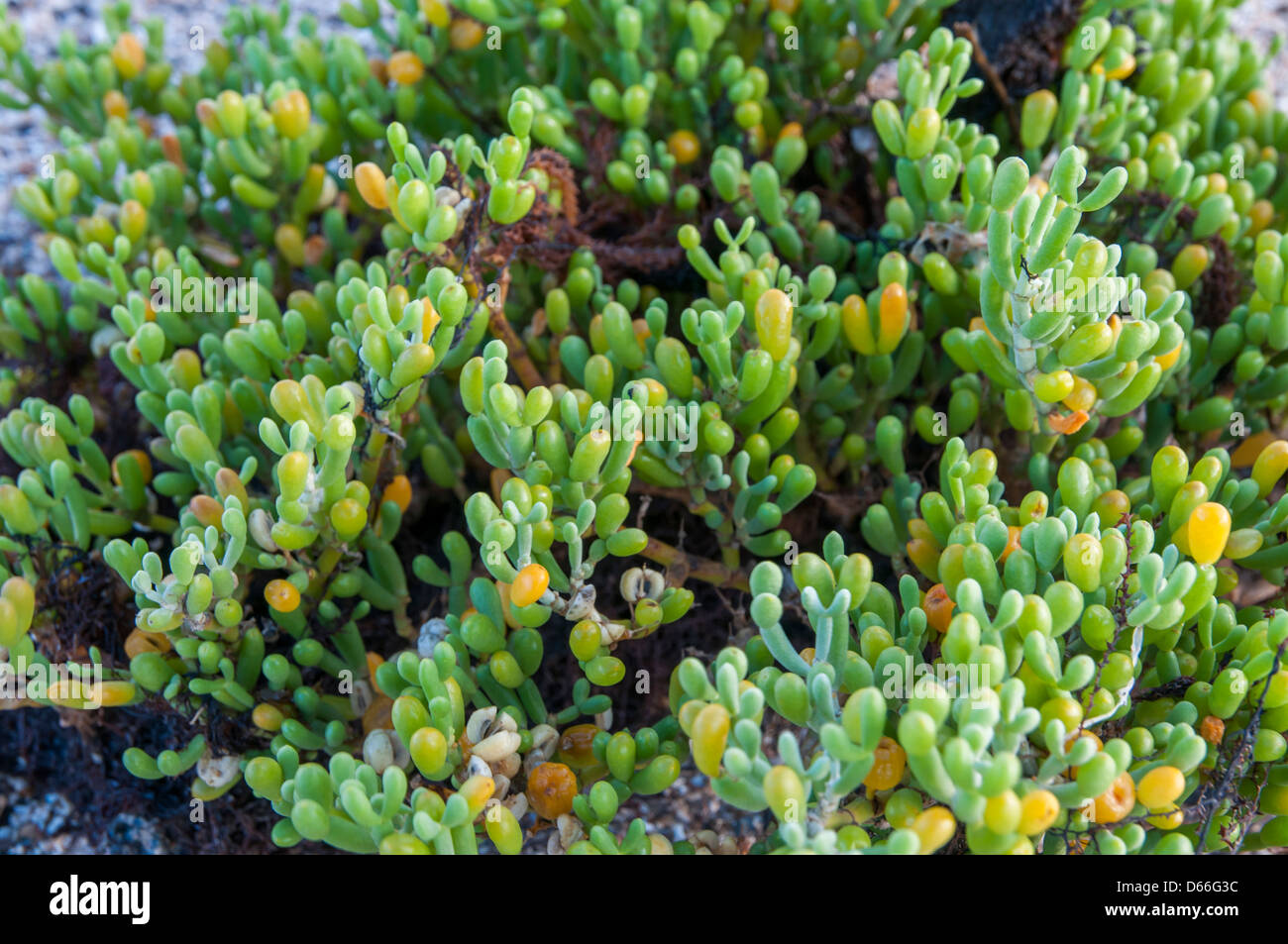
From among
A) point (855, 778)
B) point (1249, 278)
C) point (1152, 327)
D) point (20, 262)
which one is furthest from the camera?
point (20, 262)

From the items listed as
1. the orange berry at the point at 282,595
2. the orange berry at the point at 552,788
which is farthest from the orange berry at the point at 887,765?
the orange berry at the point at 282,595

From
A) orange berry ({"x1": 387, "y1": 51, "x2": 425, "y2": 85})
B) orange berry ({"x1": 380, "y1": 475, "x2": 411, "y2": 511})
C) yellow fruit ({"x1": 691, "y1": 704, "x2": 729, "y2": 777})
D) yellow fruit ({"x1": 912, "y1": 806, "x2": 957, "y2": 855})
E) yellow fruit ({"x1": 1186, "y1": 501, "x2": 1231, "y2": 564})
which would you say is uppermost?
orange berry ({"x1": 387, "y1": 51, "x2": 425, "y2": 85})

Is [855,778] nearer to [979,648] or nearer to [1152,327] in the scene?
[979,648]

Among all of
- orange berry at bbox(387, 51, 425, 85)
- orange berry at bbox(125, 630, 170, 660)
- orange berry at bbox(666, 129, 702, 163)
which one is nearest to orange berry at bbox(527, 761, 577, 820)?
orange berry at bbox(125, 630, 170, 660)

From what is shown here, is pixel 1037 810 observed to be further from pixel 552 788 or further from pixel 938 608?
pixel 552 788

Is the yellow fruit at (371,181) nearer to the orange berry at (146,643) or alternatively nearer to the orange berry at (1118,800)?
the orange berry at (146,643)

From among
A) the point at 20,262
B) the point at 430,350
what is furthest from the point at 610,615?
the point at 20,262

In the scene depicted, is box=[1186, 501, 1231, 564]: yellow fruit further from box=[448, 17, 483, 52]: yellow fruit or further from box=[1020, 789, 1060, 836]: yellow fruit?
box=[448, 17, 483, 52]: yellow fruit
